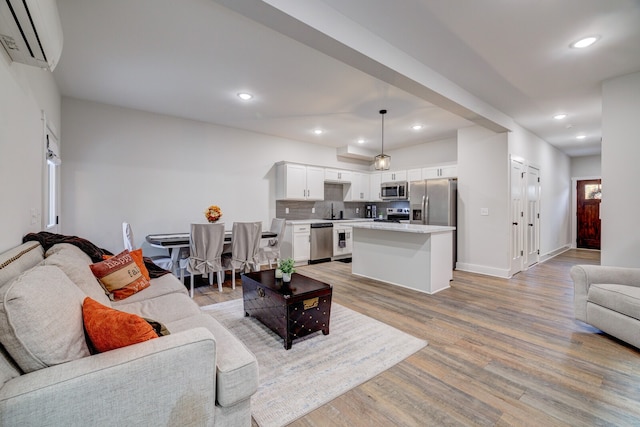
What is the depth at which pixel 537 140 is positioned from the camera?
19.4 feet

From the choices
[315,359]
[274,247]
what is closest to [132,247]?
[274,247]

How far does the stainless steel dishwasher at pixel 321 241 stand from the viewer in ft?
19.5

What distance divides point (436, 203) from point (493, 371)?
3684 millimetres

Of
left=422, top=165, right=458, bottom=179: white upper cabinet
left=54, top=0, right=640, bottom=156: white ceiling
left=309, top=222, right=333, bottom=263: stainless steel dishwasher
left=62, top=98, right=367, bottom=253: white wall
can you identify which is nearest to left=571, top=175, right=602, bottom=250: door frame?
left=54, top=0, right=640, bottom=156: white ceiling

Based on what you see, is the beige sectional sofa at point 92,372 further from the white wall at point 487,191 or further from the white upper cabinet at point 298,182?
the white wall at point 487,191

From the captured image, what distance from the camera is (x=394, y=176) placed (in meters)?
6.80

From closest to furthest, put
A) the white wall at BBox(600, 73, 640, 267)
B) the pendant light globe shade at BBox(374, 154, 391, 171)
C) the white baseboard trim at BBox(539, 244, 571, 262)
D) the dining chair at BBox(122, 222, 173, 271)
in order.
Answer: the white wall at BBox(600, 73, 640, 267), the dining chair at BBox(122, 222, 173, 271), the pendant light globe shade at BBox(374, 154, 391, 171), the white baseboard trim at BBox(539, 244, 571, 262)

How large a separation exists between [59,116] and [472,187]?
651 centimetres

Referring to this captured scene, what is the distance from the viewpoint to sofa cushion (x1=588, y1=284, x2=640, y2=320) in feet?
7.65

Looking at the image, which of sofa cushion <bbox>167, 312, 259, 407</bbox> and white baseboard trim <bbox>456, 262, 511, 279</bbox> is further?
white baseboard trim <bbox>456, 262, 511, 279</bbox>

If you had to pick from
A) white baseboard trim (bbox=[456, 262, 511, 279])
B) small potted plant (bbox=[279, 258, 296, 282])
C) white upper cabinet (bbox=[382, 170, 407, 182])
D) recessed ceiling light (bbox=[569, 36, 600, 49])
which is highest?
recessed ceiling light (bbox=[569, 36, 600, 49])

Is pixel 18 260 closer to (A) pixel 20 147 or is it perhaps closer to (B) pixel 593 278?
(A) pixel 20 147

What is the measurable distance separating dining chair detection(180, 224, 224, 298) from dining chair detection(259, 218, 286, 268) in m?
0.87

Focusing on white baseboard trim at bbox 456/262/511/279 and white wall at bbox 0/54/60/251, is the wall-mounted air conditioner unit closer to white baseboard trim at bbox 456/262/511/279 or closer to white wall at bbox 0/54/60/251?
white wall at bbox 0/54/60/251
